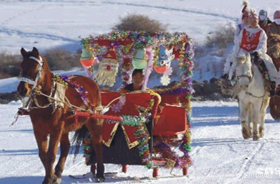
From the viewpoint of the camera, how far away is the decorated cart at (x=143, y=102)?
10.6m

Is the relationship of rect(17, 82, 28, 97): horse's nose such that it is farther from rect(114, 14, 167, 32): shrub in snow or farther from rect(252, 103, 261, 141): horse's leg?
rect(114, 14, 167, 32): shrub in snow

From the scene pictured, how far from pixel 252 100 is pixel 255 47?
3.36ft

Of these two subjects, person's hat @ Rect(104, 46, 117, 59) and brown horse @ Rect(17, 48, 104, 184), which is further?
person's hat @ Rect(104, 46, 117, 59)

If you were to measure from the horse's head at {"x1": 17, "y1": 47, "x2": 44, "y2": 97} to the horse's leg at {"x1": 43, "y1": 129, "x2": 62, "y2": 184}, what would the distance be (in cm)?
75

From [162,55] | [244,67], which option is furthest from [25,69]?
[244,67]

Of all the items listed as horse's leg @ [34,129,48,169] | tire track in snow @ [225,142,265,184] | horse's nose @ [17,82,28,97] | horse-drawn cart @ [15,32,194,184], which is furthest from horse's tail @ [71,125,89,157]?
tire track in snow @ [225,142,265,184]

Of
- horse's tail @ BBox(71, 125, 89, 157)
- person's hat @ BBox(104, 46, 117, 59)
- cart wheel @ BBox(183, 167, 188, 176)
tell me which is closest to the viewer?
horse's tail @ BBox(71, 125, 89, 157)

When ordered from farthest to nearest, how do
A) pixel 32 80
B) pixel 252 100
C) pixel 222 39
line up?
pixel 222 39 < pixel 252 100 < pixel 32 80

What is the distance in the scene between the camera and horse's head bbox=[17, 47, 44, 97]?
9148 millimetres

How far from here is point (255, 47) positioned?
49.8 ft

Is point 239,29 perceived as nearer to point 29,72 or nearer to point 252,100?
point 252,100

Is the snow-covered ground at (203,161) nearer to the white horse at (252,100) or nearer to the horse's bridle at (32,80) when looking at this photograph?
the white horse at (252,100)

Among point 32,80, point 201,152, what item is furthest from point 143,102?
point 201,152

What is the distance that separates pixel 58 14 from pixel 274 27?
153 ft
